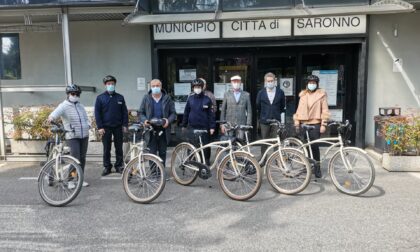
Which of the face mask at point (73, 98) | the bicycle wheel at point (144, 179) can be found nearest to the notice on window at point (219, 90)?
the face mask at point (73, 98)

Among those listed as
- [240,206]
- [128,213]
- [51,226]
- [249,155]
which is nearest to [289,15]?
[249,155]

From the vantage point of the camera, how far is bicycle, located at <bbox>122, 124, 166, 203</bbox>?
525 centimetres

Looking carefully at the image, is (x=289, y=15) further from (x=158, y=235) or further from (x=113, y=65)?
(x=158, y=235)

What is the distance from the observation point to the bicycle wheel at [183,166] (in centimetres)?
609

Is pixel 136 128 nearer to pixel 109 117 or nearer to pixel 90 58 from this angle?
pixel 109 117

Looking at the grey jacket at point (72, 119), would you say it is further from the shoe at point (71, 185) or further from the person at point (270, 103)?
the person at point (270, 103)

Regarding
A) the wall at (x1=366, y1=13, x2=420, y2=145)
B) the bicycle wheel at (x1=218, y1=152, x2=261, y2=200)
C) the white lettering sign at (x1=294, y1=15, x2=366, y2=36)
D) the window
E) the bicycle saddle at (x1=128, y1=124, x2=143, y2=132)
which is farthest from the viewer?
the window

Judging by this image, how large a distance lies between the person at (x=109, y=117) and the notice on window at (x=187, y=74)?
288 centimetres

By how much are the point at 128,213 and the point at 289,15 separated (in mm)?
4976

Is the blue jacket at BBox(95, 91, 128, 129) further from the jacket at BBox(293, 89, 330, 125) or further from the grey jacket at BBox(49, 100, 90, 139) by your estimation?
the jacket at BBox(293, 89, 330, 125)

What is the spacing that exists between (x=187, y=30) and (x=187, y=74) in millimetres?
1100

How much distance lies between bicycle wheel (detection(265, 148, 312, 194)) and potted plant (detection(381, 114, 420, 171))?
2230mm

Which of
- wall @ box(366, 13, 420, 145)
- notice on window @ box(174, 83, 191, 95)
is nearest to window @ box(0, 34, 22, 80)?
notice on window @ box(174, 83, 191, 95)

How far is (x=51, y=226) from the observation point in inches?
180
